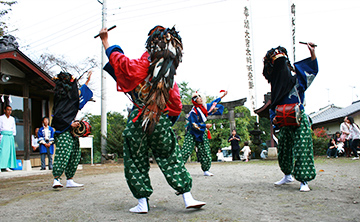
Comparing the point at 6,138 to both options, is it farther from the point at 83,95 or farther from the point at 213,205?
the point at 213,205

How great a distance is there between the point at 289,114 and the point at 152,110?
2.37 m

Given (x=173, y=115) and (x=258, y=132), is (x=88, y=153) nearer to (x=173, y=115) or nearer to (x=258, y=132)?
(x=258, y=132)

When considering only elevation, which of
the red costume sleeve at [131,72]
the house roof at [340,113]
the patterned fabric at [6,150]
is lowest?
the patterned fabric at [6,150]

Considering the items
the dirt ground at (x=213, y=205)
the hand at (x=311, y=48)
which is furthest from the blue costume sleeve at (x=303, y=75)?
the dirt ground at (x=213, y=205)

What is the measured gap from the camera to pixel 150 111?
10.2 ft

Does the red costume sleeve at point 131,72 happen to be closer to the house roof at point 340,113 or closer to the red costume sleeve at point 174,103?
the red costume sleeve at point 174,103

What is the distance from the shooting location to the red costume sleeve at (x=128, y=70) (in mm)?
3225

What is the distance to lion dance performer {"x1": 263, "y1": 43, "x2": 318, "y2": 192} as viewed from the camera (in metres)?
4.43

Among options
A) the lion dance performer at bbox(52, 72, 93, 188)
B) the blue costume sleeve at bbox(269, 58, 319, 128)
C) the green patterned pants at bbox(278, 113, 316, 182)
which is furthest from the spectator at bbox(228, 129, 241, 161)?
the blue costume sleeve at bbox(269, 58, 319, 128)

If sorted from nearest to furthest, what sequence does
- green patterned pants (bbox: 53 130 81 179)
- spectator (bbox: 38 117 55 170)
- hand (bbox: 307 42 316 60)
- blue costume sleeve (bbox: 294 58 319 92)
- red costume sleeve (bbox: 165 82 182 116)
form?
red costume sleeve (bbox: 165 82 182 116)
hand (bbox: 307 42 316 60)
blue costume sleeve (bbox: 294 58 319 92)
green patterned pants (bbox: 53 130 81 179)
spectator (bbox: 38 117 55 170)

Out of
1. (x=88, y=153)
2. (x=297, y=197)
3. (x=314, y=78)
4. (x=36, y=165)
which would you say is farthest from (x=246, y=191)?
(x=88, y=153)

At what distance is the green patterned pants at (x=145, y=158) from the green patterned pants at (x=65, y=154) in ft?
8.41

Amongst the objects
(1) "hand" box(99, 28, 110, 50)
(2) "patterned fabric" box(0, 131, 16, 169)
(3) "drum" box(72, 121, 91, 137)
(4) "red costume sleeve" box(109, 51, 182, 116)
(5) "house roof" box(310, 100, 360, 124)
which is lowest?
(2) "patterned fabric" box(0, 131, 16, 169)

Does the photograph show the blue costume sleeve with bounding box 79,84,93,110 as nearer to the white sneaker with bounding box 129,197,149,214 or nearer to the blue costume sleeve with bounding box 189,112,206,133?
the blue costume sleeve with bounding box 189,112,206,133
